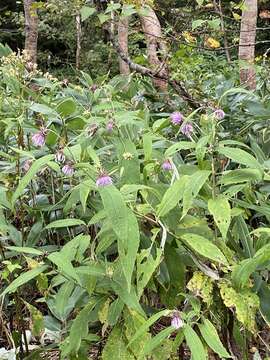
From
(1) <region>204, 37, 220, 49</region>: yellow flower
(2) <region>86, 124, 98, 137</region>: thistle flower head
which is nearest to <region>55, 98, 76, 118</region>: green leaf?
(2) <region>86, 124, 98, 137</region>: thistle flower head

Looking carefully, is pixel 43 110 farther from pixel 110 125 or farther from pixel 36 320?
pixel 36 320

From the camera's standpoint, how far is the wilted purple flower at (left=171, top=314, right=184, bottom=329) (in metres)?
1.21

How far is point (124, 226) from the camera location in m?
1.19

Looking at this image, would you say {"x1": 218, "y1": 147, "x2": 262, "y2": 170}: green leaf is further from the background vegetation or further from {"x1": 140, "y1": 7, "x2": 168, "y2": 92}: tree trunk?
{"x1": 140, "y1": 7, "x2": 168, "y2": 92}: tree trunk

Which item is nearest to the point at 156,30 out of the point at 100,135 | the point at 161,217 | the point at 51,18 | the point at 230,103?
the point at 230,103

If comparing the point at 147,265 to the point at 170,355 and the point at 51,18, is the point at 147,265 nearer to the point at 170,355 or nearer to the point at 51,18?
the point at 170,355

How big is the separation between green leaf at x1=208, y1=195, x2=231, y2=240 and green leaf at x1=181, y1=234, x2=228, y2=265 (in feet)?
0.13

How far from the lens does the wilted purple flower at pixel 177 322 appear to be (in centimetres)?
121

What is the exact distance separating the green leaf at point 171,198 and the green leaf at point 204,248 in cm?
8

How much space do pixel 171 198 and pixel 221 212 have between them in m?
0.12

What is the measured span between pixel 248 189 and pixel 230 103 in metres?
1.27

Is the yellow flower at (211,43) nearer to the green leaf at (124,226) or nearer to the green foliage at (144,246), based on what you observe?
the green foliage at (144,246)

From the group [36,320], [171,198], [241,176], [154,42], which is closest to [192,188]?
[171,198]

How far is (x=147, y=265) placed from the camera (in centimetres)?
127
